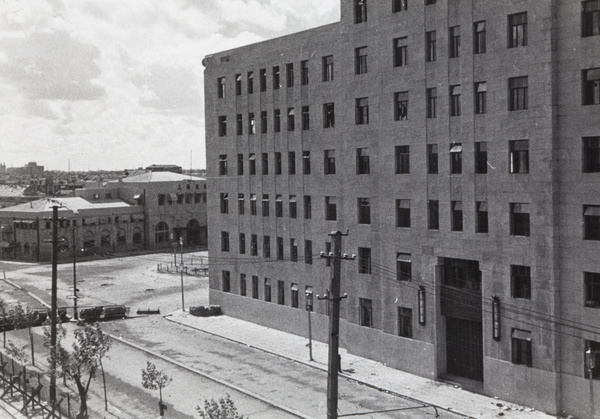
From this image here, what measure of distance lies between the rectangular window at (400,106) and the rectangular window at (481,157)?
18.5ft

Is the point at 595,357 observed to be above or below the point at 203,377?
above

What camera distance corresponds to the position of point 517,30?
33.2m

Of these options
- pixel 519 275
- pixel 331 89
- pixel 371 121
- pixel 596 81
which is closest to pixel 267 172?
pixel 331 89

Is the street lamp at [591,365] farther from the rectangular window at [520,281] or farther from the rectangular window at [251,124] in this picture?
the rectangular window at [251,124]

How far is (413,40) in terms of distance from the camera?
37875mm

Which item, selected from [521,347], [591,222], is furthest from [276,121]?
[591,222]

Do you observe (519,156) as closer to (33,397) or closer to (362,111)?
(362,111)

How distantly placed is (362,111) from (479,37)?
32.2 feet

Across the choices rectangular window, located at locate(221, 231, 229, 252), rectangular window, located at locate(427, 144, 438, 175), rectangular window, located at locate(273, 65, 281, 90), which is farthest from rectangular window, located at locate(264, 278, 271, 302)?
rectangular window, located at locate(427, 144, 438, 175)

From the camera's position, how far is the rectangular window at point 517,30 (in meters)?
32.8

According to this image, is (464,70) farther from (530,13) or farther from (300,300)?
(300,300)

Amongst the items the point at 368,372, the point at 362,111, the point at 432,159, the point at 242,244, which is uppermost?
the point at 362,111

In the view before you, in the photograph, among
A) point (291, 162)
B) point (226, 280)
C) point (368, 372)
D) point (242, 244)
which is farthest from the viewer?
point (226, 280)

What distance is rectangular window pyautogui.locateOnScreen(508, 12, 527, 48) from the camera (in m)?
32.8
